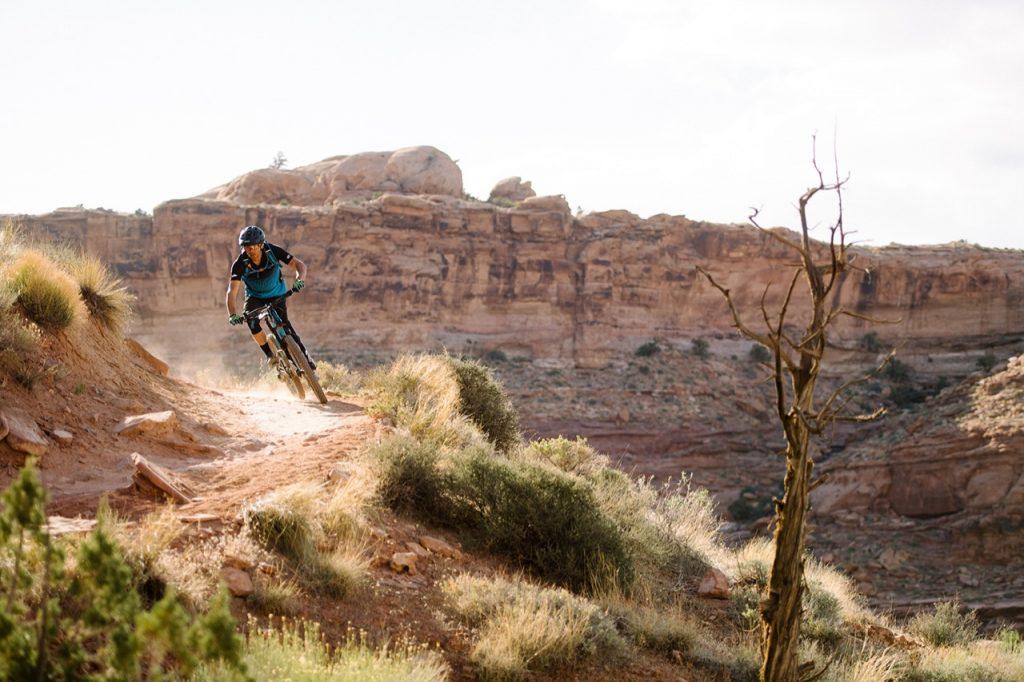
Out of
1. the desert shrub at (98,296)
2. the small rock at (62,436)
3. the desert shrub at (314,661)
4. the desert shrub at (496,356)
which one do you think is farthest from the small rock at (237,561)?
the desert shrub at (496,356)

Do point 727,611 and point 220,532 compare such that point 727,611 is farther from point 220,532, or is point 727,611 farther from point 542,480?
point 220,532

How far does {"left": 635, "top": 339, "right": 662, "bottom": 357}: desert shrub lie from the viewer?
55.2 m

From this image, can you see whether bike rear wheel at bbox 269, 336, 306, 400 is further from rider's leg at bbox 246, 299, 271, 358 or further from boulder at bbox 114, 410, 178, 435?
boulder at bbox 114, 410, 178, 435

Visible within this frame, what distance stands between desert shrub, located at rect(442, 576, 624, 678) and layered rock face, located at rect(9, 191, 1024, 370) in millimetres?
49072

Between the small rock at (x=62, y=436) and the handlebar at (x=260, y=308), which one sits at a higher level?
the handlebar at (x=260, y=308)

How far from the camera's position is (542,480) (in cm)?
848

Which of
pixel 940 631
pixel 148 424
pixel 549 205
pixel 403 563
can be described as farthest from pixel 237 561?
pixel 549 205

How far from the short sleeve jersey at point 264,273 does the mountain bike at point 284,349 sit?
0.13m

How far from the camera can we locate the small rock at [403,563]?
6.65 meters

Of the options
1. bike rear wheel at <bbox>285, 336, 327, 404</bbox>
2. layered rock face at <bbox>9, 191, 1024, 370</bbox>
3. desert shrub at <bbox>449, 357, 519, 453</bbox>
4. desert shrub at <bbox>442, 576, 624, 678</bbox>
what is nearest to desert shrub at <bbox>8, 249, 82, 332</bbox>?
bike rear wheel at <bbox>285, 336, 327, 404</bbox>

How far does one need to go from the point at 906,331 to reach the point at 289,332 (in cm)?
5493

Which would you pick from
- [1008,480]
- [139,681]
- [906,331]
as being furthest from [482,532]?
[906,331]

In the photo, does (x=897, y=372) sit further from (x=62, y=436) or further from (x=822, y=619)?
(x=62, y=436)

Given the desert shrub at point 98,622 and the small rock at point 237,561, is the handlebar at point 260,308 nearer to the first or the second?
the small rock at point 237,561
